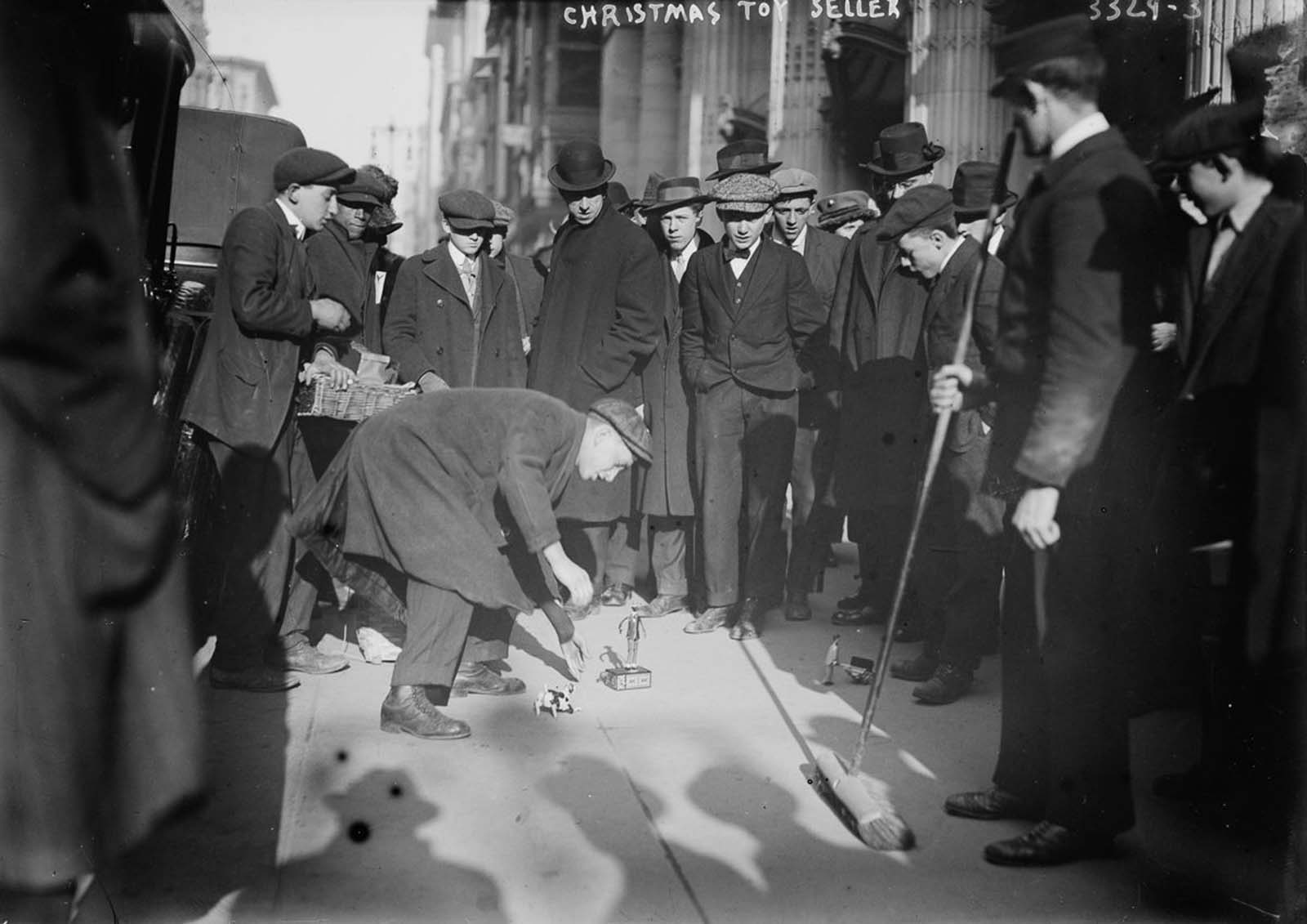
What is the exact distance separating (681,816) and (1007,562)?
111 cm

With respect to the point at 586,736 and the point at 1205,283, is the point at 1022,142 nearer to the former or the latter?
the point at 1205,283

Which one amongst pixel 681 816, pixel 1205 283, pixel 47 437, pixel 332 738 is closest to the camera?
pixel 47 437

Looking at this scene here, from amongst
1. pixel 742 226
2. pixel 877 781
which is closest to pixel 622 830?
pixel 877 781

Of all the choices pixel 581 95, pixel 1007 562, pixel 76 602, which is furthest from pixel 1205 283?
pixel 581 95

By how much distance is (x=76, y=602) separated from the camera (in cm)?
245

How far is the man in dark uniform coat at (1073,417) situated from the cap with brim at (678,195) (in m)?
2.79

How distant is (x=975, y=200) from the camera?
503cm

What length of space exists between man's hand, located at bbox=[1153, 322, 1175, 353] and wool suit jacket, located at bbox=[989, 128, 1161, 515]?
5 cm

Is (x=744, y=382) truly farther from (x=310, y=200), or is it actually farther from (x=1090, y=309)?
(x=1090, y=309)

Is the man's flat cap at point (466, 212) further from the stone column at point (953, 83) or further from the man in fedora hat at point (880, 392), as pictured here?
the stone column at point (953, 83)

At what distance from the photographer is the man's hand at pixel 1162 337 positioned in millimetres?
3066

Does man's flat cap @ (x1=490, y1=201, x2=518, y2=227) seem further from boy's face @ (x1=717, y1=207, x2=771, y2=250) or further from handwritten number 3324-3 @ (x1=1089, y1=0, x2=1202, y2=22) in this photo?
handwritten number 3324-3 @ (x1=1089, y1=0, x2=1202, y2=22)

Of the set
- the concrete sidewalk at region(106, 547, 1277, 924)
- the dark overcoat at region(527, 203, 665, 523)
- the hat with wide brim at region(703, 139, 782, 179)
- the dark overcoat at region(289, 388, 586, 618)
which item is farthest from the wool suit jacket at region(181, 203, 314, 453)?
the hat with wide brim at region(703, 139, 782, 179)

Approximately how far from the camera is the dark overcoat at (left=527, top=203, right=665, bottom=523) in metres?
5.62
